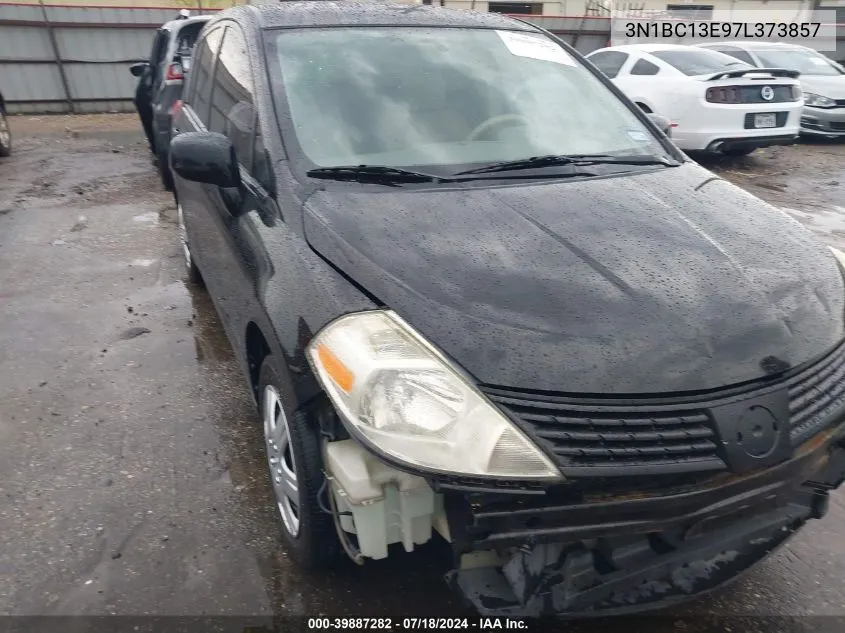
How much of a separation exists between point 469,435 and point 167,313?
347 centimetres

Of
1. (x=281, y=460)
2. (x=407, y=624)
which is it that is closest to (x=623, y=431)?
(x=407, y=624)

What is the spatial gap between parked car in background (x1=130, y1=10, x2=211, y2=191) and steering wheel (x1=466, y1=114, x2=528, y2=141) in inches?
158

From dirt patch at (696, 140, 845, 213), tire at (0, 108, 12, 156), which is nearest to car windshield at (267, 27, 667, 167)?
dirt patch at (696, 140, 845, 213)

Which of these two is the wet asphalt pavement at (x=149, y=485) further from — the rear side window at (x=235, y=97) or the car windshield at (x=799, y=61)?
the car windshield at (x=799, y=61)

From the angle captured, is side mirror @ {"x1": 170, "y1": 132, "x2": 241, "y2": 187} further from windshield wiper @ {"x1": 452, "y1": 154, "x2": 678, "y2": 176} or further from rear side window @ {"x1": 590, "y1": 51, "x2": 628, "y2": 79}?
rear side window @ {"x1": 590, "y1": 51, "x2": 628, "y2": 79}

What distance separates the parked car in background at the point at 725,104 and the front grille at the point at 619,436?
320 inches

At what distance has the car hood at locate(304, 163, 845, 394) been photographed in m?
1.79

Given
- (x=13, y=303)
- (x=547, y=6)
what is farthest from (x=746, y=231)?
(x=547, y=6)

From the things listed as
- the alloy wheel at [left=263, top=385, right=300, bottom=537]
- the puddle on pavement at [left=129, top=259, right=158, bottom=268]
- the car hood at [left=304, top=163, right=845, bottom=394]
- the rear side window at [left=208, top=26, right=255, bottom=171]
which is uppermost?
the rear side window at [left=208, top=26, right=255, bottom=171]

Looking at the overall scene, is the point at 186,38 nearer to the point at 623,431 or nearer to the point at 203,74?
the point at 203,74

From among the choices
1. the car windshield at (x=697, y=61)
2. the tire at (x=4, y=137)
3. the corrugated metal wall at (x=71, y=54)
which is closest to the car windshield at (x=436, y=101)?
the car windshield at (x=697, y=61)

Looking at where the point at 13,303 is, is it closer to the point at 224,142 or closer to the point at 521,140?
the point at 224,142

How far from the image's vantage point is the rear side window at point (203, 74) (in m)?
3.77

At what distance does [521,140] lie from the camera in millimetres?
2893
